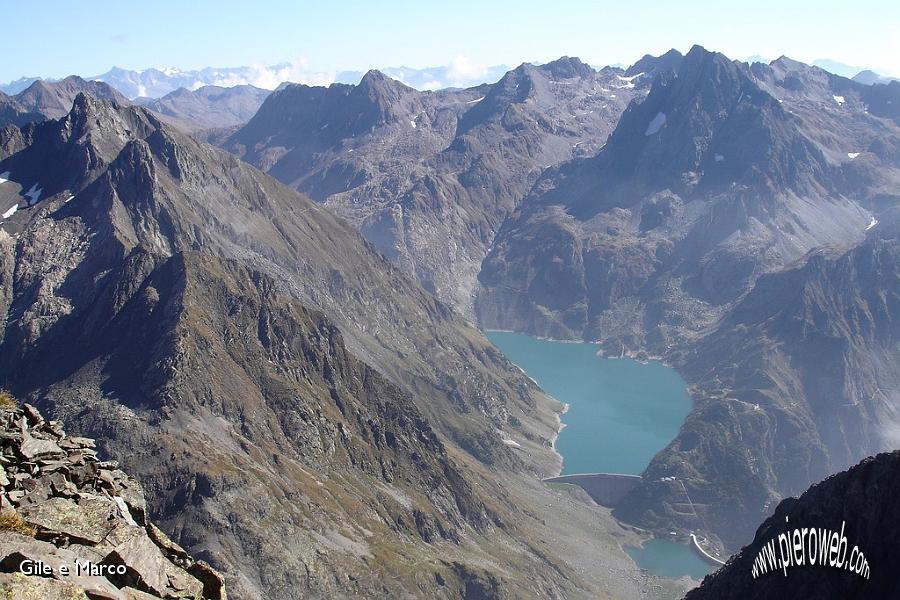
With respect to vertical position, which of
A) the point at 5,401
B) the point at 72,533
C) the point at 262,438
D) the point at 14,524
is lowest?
the point at 14,524

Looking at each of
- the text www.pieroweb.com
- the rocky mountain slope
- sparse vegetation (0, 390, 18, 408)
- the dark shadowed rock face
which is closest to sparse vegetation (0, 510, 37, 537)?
sparse vegetation (0, 390, 18, 408)

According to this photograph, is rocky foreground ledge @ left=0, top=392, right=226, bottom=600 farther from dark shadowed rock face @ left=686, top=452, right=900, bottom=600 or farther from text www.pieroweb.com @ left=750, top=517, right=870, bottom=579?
text www.pieroweb.com @ left=750, top=517, right=870, bottom=579

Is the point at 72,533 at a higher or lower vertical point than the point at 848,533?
lower

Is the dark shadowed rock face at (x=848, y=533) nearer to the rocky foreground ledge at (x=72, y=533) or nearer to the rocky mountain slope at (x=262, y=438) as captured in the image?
the rocky foreground ledge at (x=72, y=533)

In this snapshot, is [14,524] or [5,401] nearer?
[14,524]

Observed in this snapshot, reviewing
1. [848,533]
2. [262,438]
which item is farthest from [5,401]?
[262,438]

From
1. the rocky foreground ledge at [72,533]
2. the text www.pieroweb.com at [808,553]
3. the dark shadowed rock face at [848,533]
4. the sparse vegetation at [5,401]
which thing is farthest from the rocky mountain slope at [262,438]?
the rocky foreground ledge at [72,533]

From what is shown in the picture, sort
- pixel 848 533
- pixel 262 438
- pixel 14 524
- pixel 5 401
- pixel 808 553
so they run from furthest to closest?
1. pixel 262 438
2. pixel 808 553
3. pixel 848 533
4. pixel 5 401
5. pixel 14 524

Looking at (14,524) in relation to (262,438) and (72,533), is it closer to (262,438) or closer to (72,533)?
(72,533)
